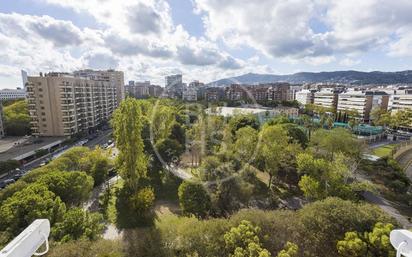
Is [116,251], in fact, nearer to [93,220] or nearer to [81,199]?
[93,220]

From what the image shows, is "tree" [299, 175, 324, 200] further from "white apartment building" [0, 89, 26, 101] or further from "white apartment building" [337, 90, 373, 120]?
"white apartment building" [0, 89, 26, 101]

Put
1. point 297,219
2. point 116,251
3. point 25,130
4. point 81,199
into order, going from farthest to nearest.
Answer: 1. point 25,130
2. point 81,199
3. point 297,219
4. point 116,251

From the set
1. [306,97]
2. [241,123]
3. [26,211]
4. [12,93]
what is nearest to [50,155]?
[26,211]

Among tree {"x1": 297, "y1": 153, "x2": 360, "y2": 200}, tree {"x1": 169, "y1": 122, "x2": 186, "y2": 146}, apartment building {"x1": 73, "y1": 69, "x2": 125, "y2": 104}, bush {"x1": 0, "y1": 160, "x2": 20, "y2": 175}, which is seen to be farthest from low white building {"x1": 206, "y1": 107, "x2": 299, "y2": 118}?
apartment building {"x1": 73, "y1": 69, "x2": 125, "y2": 104}

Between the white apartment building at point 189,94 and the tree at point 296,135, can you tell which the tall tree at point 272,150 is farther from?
the white apartment building at point 189,94

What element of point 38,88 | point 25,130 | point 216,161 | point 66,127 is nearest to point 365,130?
point 216,161
